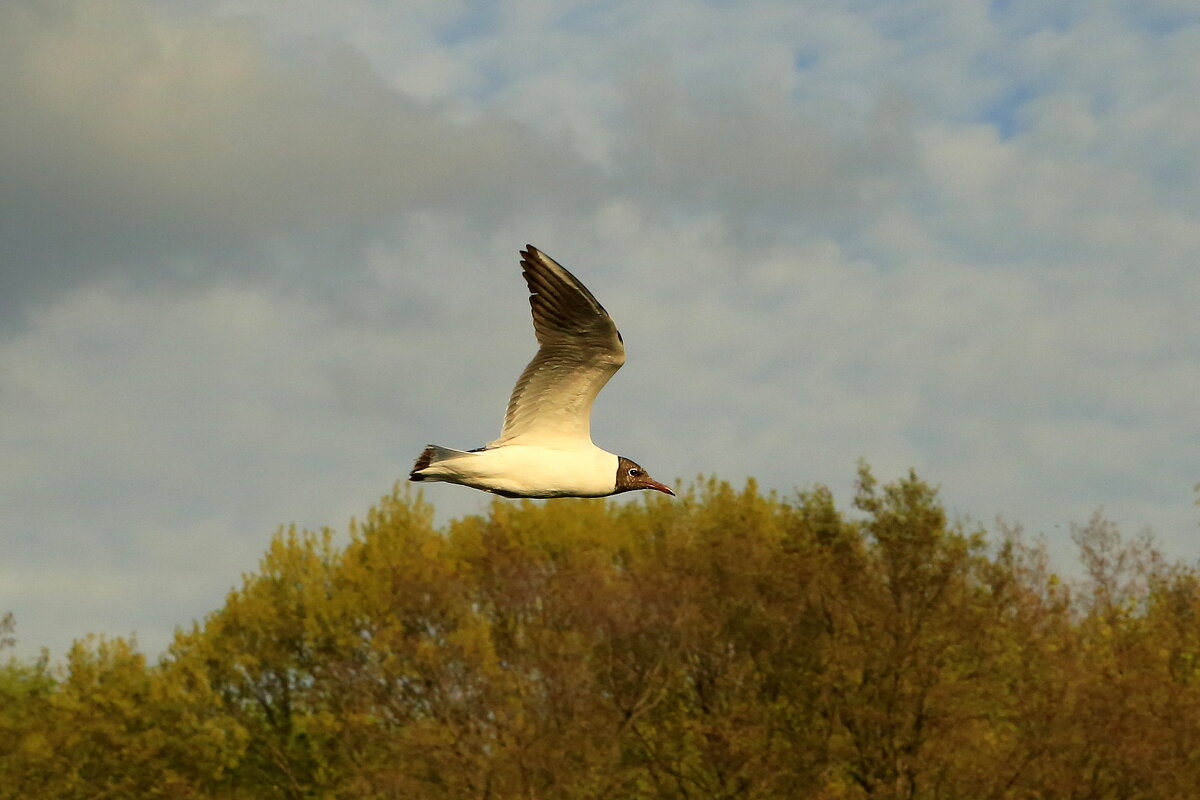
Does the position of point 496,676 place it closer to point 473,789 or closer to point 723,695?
point 473,789

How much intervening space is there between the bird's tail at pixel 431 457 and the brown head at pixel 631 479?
1641mm

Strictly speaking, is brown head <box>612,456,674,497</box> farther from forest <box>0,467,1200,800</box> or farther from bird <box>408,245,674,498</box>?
forest <box>0,467,1200,800</box>

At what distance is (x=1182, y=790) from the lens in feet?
119

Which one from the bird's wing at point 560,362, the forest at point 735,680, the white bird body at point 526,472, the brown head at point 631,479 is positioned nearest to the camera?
the bird's wing at point 560,362

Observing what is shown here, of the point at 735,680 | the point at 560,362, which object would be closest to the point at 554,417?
the point at 560,362

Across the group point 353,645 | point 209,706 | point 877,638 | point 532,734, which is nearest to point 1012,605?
point 877,638

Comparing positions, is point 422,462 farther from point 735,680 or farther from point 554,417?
point 735,680

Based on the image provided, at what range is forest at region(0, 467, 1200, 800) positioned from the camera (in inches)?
1518

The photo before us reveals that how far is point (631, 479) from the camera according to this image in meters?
16.8

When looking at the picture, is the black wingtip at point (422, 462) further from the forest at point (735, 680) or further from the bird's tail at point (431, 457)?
the forest at point (735, 680)

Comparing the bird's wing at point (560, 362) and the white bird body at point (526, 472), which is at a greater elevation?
the bird's wing at point (560, 362)

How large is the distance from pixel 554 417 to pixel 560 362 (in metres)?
0.71

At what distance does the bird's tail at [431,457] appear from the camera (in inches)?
624

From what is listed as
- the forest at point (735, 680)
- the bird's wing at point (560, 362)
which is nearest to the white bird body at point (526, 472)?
the bird's wing at point (560, 362)
